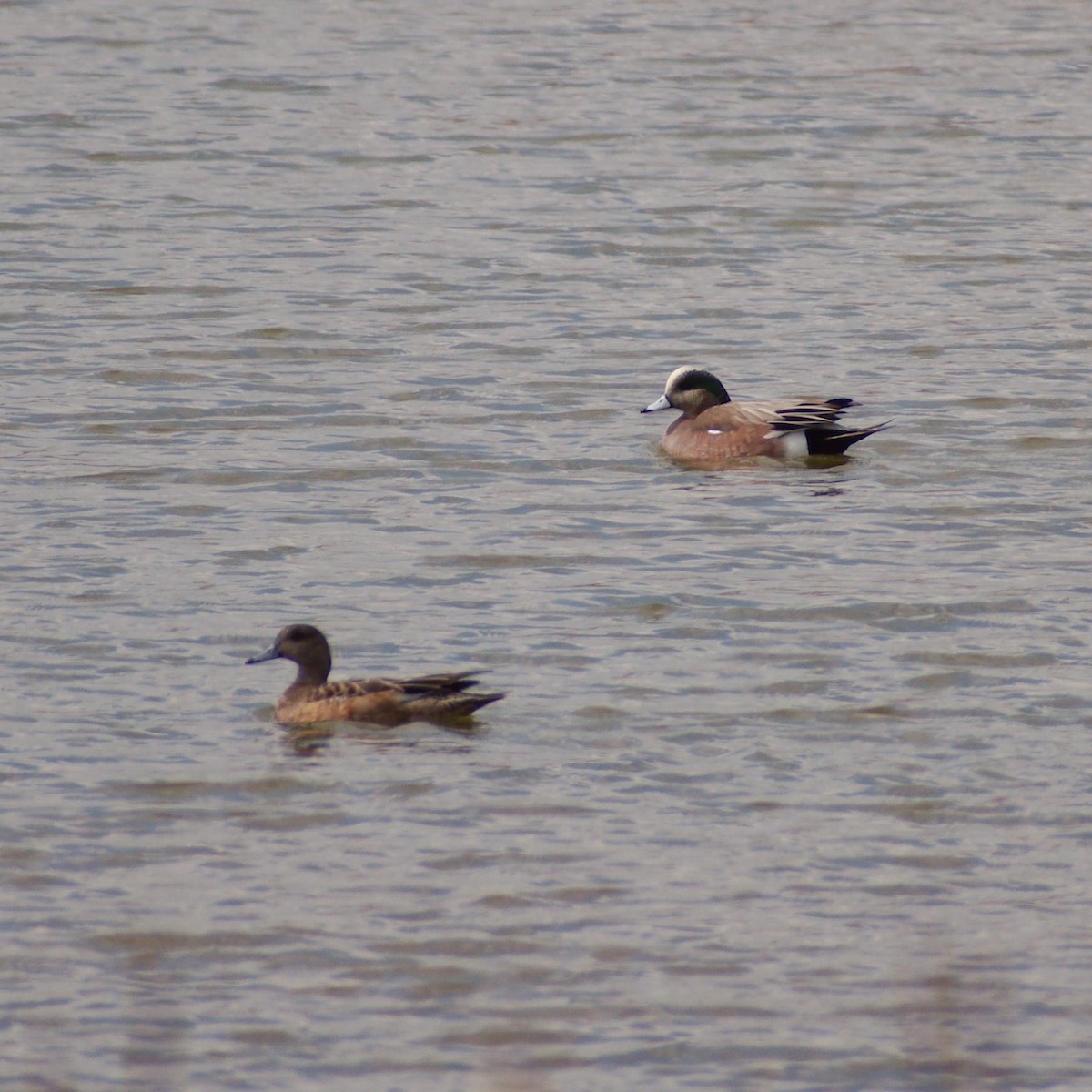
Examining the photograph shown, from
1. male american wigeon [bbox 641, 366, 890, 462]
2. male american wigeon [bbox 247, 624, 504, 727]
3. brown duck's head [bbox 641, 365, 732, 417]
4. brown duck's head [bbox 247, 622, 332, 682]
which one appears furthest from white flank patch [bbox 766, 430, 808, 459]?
brown duck's head [bbox 247, 622, 332, 682]

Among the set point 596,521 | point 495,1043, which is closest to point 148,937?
point 495,1043

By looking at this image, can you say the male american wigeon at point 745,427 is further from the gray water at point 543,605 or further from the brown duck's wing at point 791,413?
the gray water at point 543,605

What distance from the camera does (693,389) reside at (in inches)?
543

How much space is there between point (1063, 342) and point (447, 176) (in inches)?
286

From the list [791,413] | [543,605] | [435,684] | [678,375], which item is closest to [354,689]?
[435,684]

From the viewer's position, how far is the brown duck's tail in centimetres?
1330

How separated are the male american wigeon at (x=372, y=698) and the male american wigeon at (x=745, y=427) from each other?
4573 mm

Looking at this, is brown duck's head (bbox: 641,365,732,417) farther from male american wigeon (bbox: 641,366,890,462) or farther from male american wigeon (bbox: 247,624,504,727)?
male american wigeon (bbox: 247,624,504,727)

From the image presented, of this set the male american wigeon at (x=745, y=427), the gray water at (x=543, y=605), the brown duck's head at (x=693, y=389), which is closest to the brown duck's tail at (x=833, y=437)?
the male american wigeon at (x=745, y=427)

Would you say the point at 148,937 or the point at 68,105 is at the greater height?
the point at 68,105

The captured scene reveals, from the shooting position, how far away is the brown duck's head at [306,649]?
9.26m

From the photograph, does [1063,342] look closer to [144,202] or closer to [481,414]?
[481,414]

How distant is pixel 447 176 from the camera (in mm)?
21406

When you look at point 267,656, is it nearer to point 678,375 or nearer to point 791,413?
point 791,413
